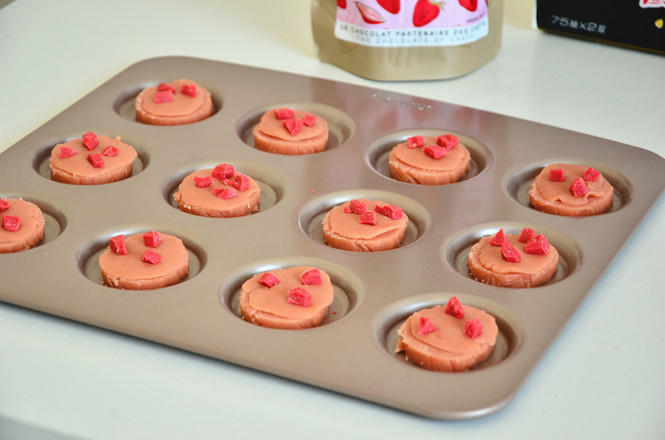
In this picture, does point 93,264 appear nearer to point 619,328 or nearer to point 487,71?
point 619,328

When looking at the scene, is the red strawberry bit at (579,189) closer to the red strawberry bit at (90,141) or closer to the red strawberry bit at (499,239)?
the red strawberry bit at (499,239)

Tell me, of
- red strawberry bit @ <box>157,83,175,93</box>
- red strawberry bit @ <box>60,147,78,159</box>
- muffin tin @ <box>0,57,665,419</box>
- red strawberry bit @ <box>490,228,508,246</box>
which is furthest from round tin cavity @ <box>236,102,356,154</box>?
red strawberry bit @ <box>490,228,508,246</box>

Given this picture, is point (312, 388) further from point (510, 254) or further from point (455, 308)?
point (510, 254)

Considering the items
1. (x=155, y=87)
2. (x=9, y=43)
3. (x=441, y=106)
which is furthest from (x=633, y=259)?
(x=9, y=43)

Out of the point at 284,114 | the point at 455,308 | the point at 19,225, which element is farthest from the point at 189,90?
the point at 455,308

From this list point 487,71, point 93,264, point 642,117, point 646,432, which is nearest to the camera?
point 646,432

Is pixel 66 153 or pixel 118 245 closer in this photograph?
pixel 118 245

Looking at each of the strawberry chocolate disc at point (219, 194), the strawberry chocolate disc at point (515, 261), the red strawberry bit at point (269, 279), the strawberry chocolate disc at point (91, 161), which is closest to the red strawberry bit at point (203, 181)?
the strawberry chocolate disc at point (219, 194)
